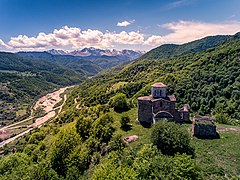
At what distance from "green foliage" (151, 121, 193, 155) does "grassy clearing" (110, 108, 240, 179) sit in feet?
9.62

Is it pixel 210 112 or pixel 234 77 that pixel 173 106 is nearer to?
pixel 210 112

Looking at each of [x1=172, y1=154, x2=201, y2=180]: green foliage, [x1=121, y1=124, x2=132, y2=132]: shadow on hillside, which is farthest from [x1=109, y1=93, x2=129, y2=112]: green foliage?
[x1=172, y1=154, x2=201, y2=180]: green foliage

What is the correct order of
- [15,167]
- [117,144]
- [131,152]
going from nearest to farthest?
1. [131,152]
2. [117,144]
3. [15,167]

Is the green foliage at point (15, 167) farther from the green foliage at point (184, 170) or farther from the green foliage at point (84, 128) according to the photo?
the green foliage at point (184, 170)

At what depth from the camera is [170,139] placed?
36.0 metres

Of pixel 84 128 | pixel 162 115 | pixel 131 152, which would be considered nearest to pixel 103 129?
pixel 84 128

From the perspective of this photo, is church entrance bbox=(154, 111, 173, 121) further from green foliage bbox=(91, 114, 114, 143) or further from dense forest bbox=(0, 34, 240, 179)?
green foliage bbox=(91, 114, 114, 143)

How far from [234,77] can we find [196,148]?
60.3 metres

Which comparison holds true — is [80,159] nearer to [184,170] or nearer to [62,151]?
[62,151]

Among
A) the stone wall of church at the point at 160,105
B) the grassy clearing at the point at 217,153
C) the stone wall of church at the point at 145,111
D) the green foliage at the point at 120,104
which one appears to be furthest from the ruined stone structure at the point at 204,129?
the green foliage at the point at 120,104

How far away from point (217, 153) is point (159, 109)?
17.6m

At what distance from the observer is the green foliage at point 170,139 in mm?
35562

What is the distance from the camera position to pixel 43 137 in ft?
266

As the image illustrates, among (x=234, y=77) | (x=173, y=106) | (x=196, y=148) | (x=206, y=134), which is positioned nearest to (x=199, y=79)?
(x=234, y=77)
